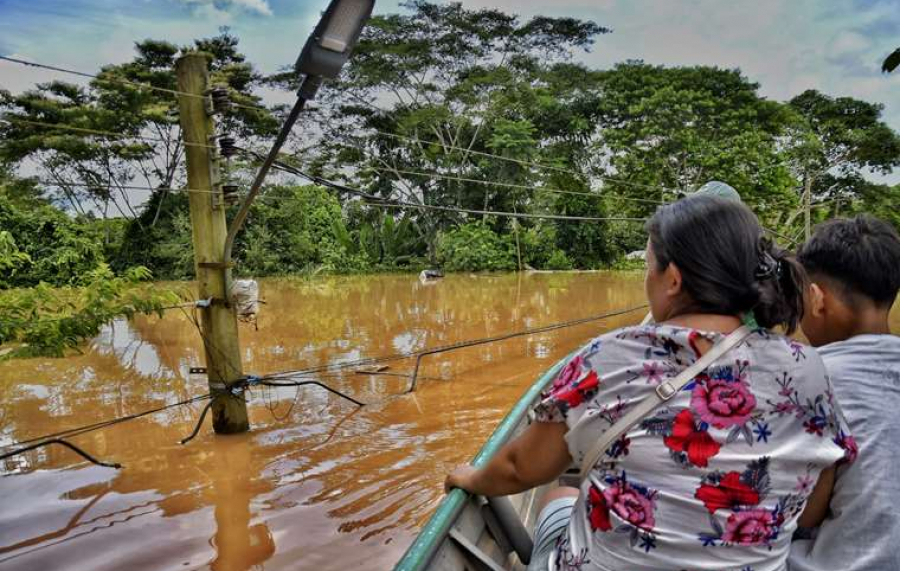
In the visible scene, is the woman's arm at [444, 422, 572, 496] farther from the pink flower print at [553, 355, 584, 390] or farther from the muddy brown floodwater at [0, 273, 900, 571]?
the muddy brown floodwater at [0, 273, 900, 571]

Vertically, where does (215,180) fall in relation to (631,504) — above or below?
above

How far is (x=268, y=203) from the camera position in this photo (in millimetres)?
21344

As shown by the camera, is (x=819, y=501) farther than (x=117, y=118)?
No

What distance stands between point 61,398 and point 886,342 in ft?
24.6

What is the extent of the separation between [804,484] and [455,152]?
21509 millimetres

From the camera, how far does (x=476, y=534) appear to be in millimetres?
1951

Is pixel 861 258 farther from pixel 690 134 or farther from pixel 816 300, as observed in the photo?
pixel 690 134

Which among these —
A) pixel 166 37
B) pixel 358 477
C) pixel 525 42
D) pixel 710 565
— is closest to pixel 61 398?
pixel 358 477

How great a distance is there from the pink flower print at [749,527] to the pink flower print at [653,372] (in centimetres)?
25

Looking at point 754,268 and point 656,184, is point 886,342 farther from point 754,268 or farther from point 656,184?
point 656,184

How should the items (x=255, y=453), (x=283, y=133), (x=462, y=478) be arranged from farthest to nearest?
(x=255, y=453) < (x=283, y=133) < (x=462, y=478)

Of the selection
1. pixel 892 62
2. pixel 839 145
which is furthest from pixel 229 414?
pixel 839 145

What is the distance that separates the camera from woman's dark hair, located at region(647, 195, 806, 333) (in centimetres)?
112

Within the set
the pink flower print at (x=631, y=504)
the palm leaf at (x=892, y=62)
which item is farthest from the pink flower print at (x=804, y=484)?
the palm leaf at (x=892, y=62)
